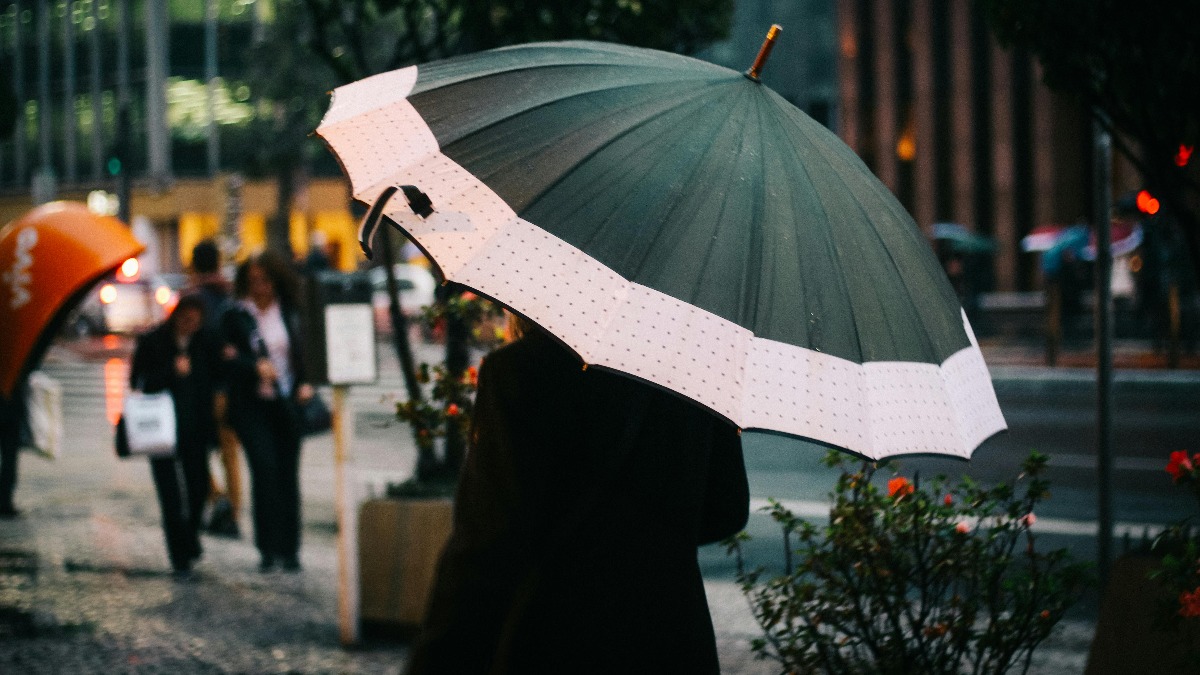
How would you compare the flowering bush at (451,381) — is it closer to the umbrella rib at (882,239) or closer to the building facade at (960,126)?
the umbrella rib at (882,239)

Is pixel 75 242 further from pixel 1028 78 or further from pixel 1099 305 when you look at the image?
pixel 1028 78

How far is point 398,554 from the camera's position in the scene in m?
6.20

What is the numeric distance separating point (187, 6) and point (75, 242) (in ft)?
164

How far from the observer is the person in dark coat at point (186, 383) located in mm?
8203

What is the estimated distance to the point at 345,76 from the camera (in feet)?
24.3

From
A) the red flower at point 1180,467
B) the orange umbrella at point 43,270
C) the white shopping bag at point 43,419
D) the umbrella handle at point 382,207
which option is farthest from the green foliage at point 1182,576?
the white shopping bag at point 43,419

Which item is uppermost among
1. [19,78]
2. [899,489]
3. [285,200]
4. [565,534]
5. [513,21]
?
[19,78]

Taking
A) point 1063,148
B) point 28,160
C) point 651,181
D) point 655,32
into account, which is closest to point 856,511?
point 651,181

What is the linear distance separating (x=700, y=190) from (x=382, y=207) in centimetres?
61

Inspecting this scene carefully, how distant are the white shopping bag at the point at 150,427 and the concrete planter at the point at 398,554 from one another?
226 cm

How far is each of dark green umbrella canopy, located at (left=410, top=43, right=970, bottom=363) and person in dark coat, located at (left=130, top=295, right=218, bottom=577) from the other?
5.70m

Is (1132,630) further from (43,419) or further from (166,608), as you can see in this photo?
(43,419)

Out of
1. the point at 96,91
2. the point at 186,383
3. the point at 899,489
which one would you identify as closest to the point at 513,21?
the point at 186,383

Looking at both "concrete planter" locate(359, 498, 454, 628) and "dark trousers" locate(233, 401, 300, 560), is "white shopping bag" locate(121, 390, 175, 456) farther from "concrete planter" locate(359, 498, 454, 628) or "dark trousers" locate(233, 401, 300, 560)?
"concrete planter" locate(359, 498, 454, 628)
